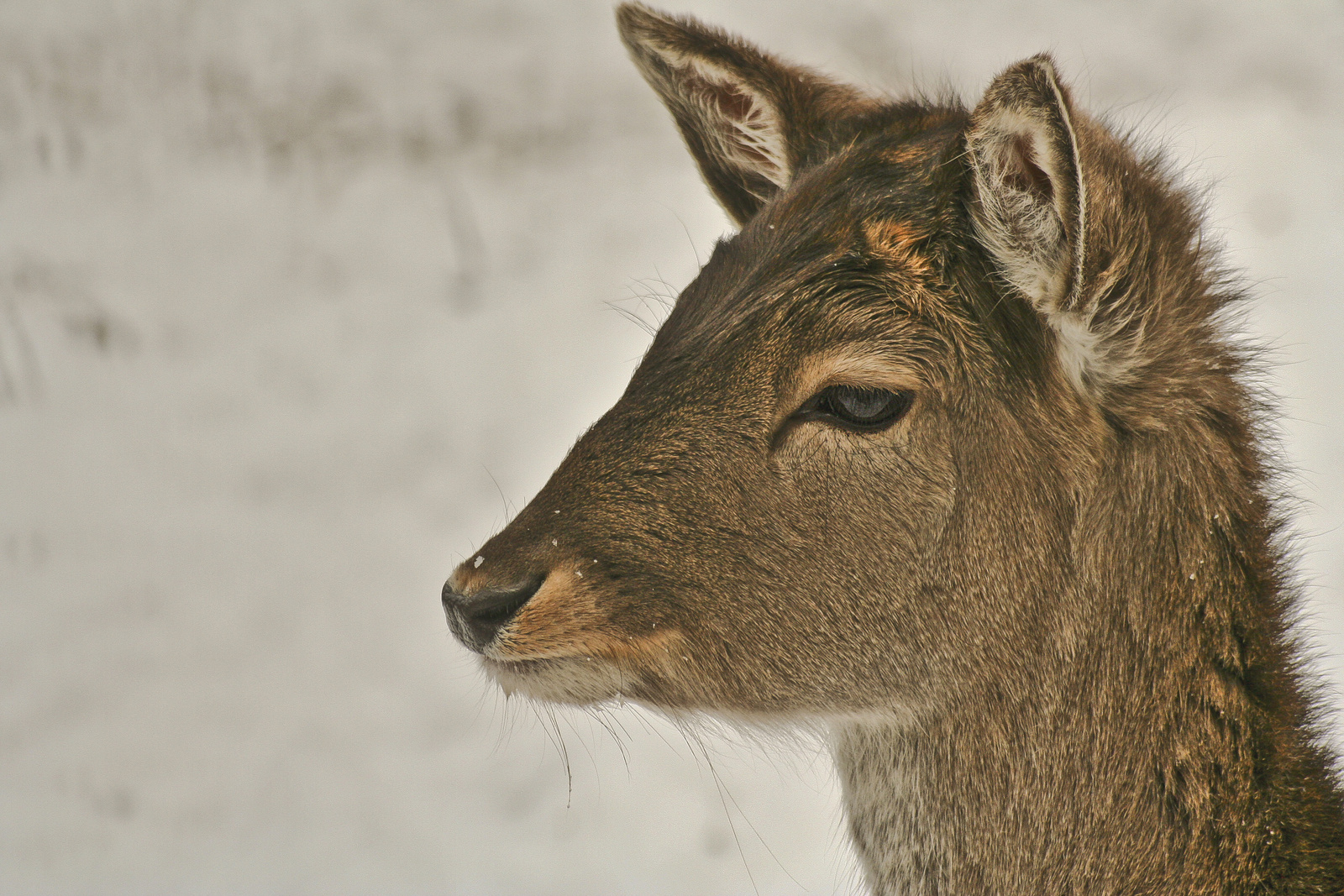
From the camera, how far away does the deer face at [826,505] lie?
97.2 inches

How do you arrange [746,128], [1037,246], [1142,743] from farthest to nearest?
1. [746,128]
2. [1142,743]
3. [1037,246]

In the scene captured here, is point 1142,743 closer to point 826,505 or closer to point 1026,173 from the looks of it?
point 826,505

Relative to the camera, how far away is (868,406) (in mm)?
2467

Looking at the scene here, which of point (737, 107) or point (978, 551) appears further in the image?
point (737, 107)

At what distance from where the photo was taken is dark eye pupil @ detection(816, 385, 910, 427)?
246 cm

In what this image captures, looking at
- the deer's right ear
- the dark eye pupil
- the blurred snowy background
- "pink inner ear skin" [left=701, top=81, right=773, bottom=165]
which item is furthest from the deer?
the blurred snowy background

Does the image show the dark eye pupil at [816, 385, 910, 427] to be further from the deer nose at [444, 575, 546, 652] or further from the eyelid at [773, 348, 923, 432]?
the deer nose at [444, 575, 546, 652]

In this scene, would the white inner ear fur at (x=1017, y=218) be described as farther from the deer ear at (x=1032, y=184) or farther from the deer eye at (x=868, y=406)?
the deer eye at (x=868, y=406)

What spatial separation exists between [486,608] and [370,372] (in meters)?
4.06

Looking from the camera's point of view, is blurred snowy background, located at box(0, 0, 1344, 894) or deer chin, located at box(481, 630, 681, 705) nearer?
deer chin, located at box(481, 630, 681, 705)

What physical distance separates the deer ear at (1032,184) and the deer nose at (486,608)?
43.5 inches

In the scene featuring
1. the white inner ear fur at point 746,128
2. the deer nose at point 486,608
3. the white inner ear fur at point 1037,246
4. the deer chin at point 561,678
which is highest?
the white inner ear fur at point 746,128

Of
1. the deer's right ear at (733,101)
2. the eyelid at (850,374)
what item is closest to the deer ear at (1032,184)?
the eyelid at (850,374)

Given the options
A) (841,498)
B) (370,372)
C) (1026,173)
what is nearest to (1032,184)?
(1026,173)
